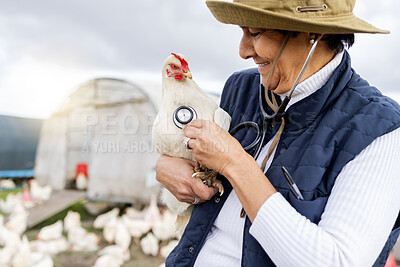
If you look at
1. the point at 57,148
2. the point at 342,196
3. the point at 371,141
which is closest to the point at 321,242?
the point at 342,196

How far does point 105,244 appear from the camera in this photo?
632cm

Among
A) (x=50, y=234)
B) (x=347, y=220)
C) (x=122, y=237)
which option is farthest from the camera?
(x=50, y=234)

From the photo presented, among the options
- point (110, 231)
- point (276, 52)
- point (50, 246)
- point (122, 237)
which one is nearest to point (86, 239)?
point (110, 231)

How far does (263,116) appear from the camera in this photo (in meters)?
1.71

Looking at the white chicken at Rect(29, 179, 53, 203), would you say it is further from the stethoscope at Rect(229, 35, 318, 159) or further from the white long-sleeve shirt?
the white long-sleeve shirt

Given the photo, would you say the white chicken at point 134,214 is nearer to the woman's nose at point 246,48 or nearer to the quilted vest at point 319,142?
the quilted vest at point 319,142

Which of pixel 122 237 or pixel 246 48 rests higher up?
pixel 246 48

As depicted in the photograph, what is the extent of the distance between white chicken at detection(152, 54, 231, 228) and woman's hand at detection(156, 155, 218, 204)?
1.6 inches

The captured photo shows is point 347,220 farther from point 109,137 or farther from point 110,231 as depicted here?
point 109,137

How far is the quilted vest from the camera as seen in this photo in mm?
1337

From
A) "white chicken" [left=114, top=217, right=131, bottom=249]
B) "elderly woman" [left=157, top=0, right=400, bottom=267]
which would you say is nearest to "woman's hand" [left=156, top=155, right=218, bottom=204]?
"elderly woman" [left=157, top=0, right=400, bottom=267]

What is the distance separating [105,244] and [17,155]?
7.03 metres

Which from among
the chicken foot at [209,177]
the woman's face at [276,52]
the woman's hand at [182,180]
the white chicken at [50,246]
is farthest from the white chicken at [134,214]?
the woman's face at [276,52]

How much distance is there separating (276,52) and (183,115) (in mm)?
560
